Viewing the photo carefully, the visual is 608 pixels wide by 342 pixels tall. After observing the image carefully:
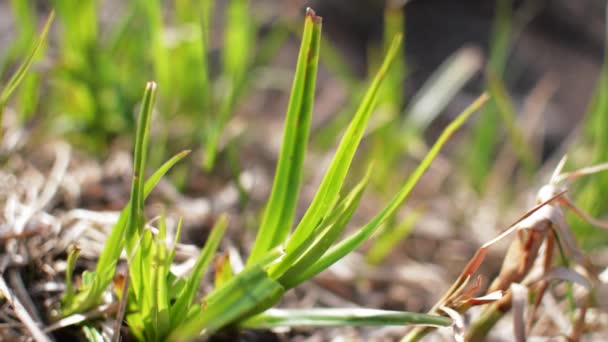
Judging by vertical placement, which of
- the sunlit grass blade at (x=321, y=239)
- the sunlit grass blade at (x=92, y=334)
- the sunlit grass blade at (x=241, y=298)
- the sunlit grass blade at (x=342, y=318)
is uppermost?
the sunlit grass blade at (x=321, y=239)

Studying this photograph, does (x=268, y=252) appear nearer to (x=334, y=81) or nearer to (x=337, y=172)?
(x=337, y=172)

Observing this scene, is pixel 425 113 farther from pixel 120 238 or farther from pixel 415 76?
pixel 120 238

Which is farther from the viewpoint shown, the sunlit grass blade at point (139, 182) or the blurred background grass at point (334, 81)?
the blurred background grass at point (334, 81)

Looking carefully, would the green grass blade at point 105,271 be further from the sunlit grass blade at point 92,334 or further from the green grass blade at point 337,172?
the green grass blade at point 337,172

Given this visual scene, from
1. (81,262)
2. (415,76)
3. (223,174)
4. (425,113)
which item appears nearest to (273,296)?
(81,262)

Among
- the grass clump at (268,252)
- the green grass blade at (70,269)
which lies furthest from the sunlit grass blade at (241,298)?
the green grass blade at (70,269)

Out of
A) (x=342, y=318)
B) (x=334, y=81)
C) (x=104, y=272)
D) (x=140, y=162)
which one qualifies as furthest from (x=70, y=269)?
(x=334, y=81)

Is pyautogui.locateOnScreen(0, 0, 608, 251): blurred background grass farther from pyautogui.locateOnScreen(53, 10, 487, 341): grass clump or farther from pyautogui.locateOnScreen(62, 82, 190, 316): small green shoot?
pyautogui.locateOnScreen(62, 82, 190, 316): small green shoot
